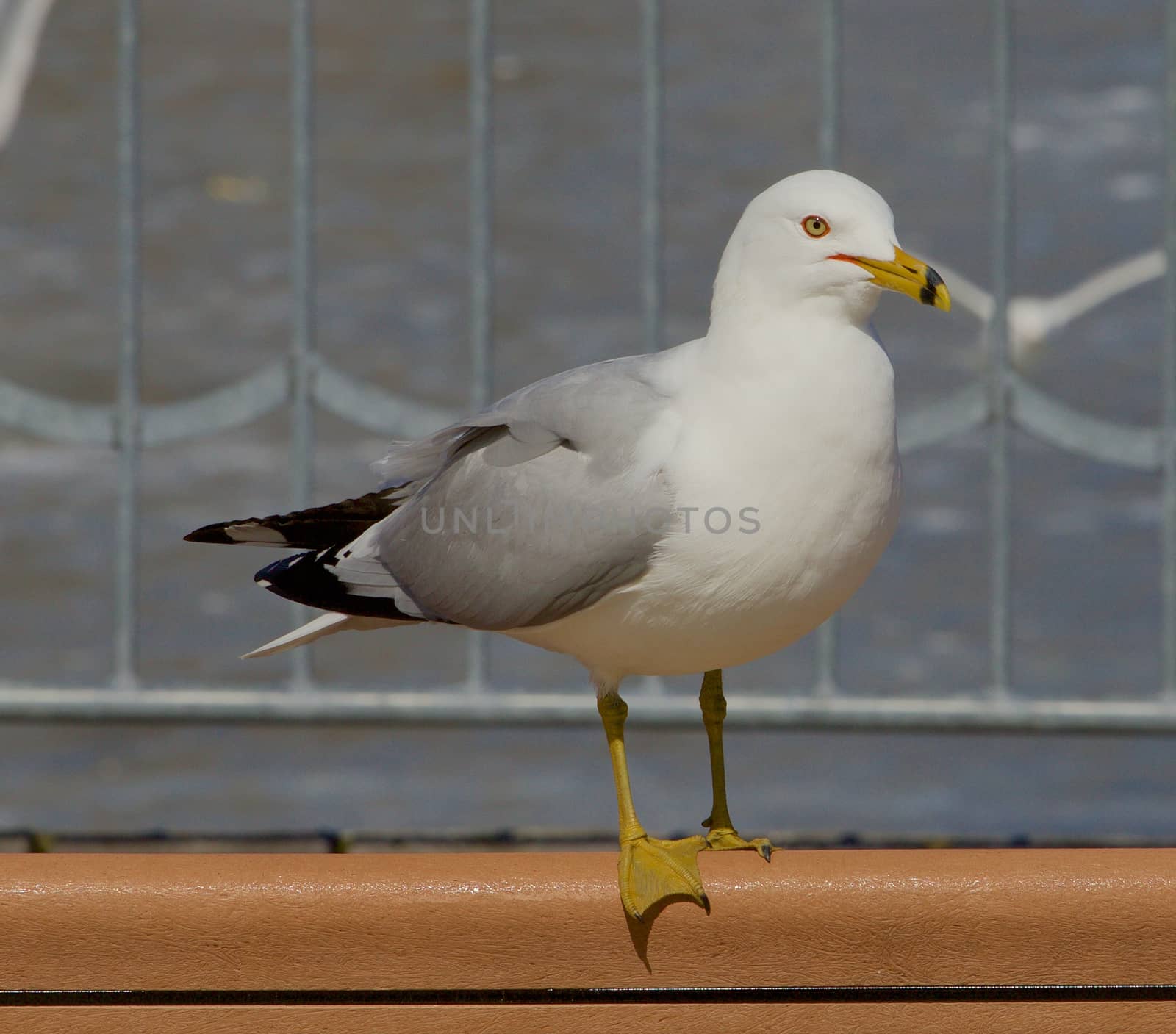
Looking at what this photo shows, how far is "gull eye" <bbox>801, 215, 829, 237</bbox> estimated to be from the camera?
1645mm

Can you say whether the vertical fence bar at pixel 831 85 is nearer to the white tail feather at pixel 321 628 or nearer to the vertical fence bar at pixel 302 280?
the vertical fence bar at pixel 302 280

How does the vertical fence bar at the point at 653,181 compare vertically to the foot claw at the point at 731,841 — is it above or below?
above

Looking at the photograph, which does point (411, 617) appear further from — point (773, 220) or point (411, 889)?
point (773, 220)

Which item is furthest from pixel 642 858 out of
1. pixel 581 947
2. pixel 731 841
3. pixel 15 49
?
pixel 15 49

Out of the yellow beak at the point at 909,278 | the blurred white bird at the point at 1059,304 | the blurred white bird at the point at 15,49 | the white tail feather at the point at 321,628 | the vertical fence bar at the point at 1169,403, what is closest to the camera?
the yellow beak at the point at 909,278

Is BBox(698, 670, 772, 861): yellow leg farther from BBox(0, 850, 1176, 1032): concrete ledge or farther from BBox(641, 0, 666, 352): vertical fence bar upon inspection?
BBox(641, 0, 666, 352): vertical fence bar

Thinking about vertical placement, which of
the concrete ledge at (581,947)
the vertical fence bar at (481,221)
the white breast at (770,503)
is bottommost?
the concrete ledge at (581,947)

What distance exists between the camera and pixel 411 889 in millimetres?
1628

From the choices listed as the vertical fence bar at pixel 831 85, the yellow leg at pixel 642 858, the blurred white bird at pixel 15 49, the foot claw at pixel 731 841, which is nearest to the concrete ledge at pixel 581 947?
the yellow leg at pixel 642 858

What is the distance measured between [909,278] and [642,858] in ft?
1.96

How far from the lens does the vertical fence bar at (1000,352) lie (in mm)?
2941

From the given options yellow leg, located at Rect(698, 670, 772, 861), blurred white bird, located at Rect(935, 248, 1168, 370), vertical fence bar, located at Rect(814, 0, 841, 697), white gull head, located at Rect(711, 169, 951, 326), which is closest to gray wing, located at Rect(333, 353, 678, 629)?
white gull head, located at Rect(711, 169, 951, 326)

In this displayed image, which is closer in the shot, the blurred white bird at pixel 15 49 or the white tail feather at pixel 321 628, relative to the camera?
the white tail feather at pixel 321 628

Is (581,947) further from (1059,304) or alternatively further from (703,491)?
(1059,304)
